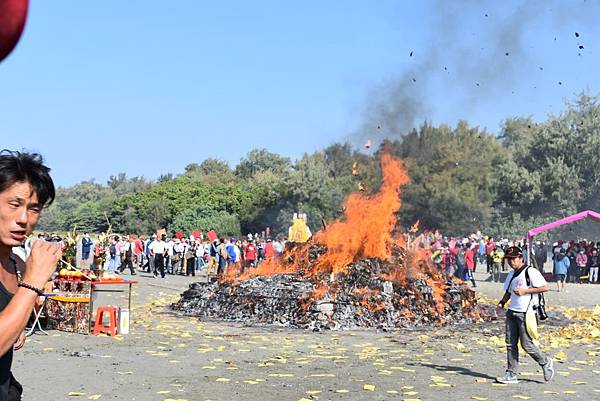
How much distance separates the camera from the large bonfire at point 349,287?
16.2 metres

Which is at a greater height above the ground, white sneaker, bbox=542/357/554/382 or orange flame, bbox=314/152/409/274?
orange flame, bbox=314/152/409/274

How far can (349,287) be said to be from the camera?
16938mm

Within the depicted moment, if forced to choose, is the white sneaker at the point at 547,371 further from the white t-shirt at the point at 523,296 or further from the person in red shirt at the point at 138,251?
the person in red shirt at the point at 138,251

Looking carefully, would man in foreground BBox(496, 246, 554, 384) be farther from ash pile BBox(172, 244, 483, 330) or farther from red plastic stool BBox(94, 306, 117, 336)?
red plastic stool BBox(94, 306, 117, 336)

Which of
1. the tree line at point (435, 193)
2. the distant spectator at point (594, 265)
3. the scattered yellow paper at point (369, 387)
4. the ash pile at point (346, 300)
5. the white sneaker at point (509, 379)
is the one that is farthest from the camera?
the tree line at point (435, 193)

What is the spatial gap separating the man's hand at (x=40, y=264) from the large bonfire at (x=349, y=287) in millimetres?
13115

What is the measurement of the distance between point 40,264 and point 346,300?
14025 millimetres

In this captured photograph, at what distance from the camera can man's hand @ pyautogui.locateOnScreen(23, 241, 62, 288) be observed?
2.55m

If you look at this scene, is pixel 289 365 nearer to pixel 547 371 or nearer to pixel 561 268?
pixel 547 371

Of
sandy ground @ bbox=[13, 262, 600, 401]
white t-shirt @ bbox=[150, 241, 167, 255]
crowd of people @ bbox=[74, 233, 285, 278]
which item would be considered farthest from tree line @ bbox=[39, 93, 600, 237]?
sandy ground @ bbox=[13, 262, 600, 401]

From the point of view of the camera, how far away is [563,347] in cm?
1301

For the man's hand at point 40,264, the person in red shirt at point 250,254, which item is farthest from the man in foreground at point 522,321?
the person in red shirt at point 250,254

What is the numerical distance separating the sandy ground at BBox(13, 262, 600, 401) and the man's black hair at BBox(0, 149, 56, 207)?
237 inches


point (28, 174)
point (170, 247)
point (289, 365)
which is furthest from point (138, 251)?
point (28, 174)
